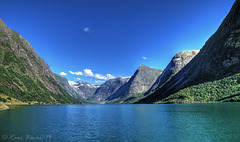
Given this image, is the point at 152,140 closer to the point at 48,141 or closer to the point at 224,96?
the point at 48,141

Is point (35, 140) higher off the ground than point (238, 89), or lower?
lower

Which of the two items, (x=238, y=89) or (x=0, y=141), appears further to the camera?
(x=238, y=89)

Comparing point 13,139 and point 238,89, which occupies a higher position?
point 238,89

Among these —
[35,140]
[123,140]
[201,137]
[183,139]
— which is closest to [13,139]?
[35,140]

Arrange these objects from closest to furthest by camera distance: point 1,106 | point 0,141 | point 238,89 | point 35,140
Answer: point 0,141 → point 35,140 → point 1,106 → point 238,89

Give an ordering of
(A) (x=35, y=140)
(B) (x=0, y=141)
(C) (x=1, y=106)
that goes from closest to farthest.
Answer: (B) (x=0, y=141), (A) (x=35, y=140), (C) (x=1, y=106)

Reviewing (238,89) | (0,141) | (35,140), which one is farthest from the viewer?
(238,89)

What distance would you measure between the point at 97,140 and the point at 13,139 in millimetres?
19214

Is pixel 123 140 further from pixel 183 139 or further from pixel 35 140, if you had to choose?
pixel 35 140

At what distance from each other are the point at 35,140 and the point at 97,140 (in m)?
14.4

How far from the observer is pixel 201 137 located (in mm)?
35719

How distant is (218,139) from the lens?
33375mm

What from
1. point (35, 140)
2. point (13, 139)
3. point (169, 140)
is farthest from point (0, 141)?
point (169, 140)

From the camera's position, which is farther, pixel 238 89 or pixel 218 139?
pixel 238 89
